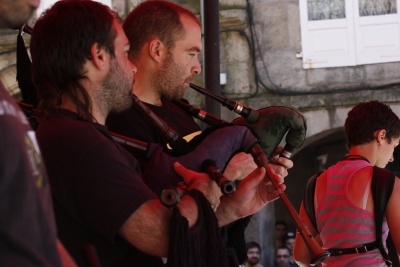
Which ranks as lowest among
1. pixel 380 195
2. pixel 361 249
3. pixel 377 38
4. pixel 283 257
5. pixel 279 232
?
pixel 283 257

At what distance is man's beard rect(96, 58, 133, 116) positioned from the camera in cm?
254

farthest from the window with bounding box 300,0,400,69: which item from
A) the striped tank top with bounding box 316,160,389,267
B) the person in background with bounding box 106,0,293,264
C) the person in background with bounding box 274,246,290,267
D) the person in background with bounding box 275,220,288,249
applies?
the person in background with bounding box 106,0,293,264

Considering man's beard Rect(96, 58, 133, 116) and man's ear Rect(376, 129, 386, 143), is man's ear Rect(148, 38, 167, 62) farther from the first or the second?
man's ear Rect(376, 129, 386, 143)

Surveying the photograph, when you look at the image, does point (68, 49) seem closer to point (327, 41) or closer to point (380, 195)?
point (380, 195)

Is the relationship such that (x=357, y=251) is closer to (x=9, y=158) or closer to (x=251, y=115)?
(x=251, y=115)

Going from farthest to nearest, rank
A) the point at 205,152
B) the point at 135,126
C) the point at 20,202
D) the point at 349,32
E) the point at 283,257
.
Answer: the point at 349,32
the point at 283,257
the point at 135,126
the point at 205,152
the point at 20,202

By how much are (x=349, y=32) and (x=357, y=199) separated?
21.6ft

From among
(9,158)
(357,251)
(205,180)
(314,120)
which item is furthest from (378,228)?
(314,120)

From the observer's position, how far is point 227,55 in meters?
10.2

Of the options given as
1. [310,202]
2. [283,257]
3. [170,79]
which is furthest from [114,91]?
[283,257]

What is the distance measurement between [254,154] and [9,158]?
1218 millimetres

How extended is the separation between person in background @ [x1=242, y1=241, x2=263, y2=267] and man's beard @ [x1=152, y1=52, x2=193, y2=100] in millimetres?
6402

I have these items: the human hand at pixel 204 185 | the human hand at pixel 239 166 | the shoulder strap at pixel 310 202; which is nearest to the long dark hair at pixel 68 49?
the human hand at pixel 204 185

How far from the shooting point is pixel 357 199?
12.6 ft
